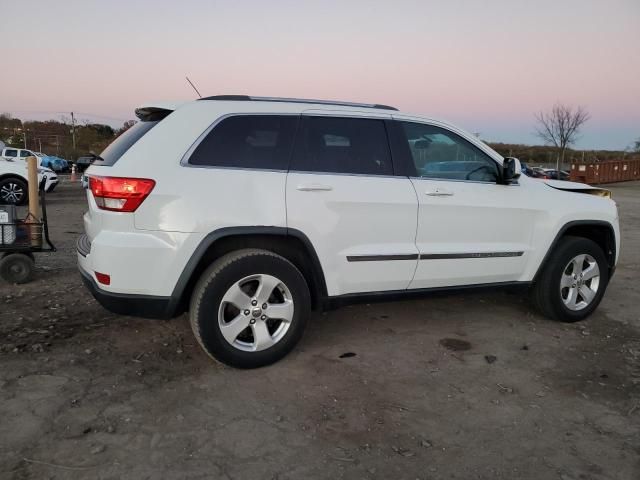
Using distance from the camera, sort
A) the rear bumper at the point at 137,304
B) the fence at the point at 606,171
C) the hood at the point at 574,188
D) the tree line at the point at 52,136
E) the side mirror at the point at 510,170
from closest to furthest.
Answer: the rear bumper at the point at 137,304
the side mirror at the point at 510,170
the hood at the point at 574,188
the fence at the point at 606,171
the tree line at the point at 52,136

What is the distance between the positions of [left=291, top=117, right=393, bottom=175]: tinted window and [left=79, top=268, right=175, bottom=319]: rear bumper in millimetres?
1250

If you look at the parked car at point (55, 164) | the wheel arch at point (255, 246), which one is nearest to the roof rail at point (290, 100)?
the wheel arch at point (255, 246)

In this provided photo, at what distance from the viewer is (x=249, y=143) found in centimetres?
348

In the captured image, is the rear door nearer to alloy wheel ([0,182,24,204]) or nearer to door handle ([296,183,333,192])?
door handle ([296,183,333,192])

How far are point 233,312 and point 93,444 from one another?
122cm

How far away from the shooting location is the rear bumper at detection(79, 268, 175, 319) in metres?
3.22

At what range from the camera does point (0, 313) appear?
4.49 meters

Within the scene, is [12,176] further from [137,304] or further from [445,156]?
[445,156]

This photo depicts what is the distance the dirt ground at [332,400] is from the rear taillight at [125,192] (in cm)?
114

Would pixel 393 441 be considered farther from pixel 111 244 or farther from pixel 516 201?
pixel 516 201

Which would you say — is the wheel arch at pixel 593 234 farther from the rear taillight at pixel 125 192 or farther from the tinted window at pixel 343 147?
the rear taillight at pixel 125 192

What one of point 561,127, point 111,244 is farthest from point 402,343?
point 561,127

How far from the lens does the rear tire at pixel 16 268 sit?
5383 millimetres

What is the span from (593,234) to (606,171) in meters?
31.4
